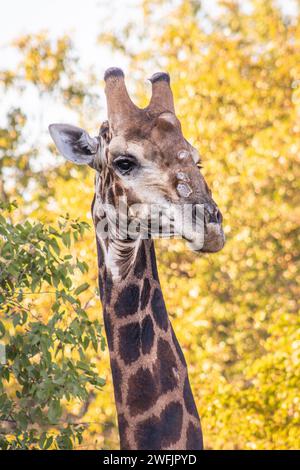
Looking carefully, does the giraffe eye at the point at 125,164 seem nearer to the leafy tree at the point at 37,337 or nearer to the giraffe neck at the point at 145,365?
the giraffe neck at the point at 145,365

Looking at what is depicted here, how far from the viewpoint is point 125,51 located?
21.0m

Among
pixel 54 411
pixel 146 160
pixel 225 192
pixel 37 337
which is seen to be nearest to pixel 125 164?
pixel 146 160

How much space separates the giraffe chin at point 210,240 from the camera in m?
4.84

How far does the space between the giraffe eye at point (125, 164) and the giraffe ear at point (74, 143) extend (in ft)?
1.36

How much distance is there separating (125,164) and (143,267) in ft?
2.17

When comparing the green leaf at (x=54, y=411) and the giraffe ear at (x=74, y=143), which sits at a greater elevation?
the giraffe ear at (x=74, y=143)

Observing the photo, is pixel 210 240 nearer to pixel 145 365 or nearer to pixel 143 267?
pixel 143 267

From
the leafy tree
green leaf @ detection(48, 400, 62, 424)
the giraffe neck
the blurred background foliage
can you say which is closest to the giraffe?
the giraffe neck

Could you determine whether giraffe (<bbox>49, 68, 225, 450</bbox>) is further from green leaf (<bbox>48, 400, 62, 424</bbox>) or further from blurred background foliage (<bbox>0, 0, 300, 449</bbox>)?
blurred background foliage (<bbox>0, 0, 300, 449</bbox>)

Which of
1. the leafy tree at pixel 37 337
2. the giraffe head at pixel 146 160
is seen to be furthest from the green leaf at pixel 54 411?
the giraffe head at pixel 146 160

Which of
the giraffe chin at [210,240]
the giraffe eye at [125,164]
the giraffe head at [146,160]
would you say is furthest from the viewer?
the giraffe eye at [125,164]

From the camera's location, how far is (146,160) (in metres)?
Answer: 5.29

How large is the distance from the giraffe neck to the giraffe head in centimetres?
37

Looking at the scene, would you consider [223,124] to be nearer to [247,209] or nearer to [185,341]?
[247,209]
